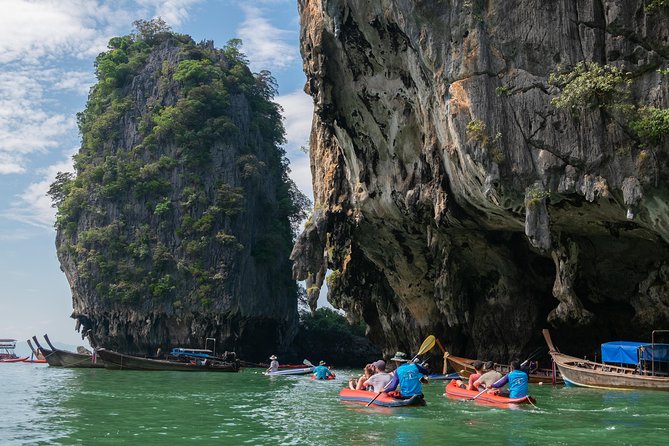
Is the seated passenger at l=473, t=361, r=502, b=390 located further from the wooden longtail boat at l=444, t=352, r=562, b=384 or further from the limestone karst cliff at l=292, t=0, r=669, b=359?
the wooden longtail boat at l=444, t=352, r=562, b=384

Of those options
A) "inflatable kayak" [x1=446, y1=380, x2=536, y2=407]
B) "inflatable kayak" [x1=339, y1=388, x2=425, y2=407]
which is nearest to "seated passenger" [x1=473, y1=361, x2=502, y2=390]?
"inflatable kayak" [x1=446, y1=380, x2=536, y2=407]

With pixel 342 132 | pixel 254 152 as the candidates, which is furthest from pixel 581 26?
pixel 254 152

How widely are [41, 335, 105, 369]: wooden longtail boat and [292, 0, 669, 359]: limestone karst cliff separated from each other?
13.2 m

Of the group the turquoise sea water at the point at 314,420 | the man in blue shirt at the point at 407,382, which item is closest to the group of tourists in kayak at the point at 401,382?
the man in blue shirt at the point at 407,382

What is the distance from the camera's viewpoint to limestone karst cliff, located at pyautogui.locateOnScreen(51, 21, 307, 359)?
44844 millimetres

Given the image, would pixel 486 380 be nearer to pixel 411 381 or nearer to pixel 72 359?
pixel 411 381

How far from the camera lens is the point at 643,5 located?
16281 millimetres

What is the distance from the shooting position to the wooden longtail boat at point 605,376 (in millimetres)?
18359

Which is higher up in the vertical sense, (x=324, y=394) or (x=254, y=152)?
(x=254, y=152)

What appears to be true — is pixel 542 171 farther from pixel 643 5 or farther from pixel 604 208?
pixel 643 5

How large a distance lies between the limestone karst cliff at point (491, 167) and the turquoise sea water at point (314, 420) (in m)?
4.37

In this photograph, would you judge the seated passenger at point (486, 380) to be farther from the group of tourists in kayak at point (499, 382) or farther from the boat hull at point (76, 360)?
the boat hull at point (76, 360)

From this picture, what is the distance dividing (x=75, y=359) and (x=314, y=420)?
2665 centimetres

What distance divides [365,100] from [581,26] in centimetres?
776
